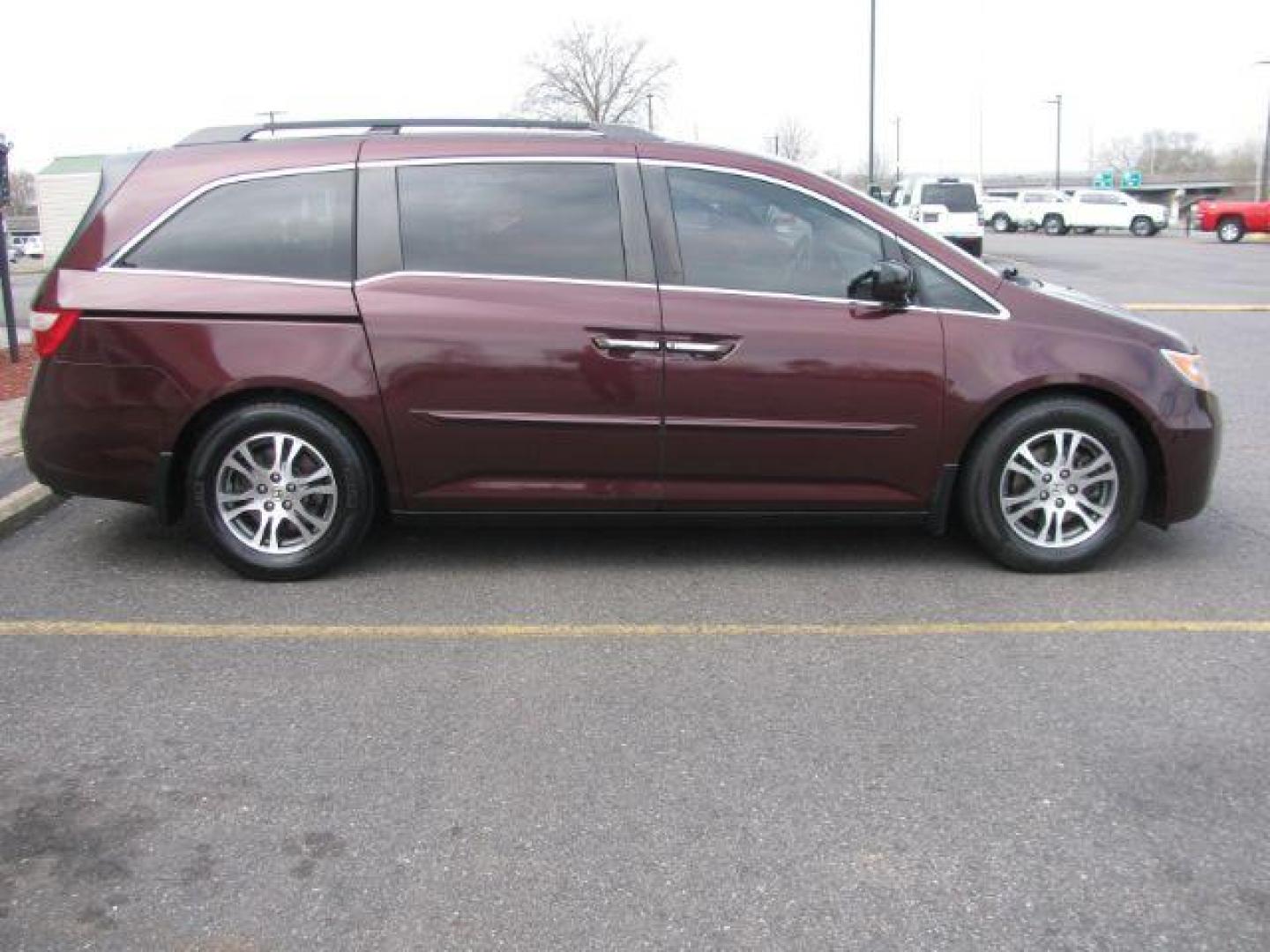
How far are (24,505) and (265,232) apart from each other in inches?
83.4

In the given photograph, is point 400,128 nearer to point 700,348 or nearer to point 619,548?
point 700,348

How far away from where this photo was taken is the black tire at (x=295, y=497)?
4.67 meters

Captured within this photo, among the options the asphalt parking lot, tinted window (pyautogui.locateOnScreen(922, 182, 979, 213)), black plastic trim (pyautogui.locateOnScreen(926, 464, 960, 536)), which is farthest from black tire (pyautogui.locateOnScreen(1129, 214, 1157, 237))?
black plastic trim (pyautogui.locateOnScreen(926, 464, 960, 536))

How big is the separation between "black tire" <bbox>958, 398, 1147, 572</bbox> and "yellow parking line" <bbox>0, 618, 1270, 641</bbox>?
534mm

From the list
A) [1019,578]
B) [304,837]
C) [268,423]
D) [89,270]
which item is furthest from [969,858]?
[89,270]

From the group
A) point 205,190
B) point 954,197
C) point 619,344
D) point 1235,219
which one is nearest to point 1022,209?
point 1235,219

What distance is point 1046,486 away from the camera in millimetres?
4836

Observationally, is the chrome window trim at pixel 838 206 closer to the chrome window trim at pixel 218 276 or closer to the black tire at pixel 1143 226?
the chrome window trim at pixel 218 276

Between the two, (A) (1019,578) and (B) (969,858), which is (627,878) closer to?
(B) (969,858)

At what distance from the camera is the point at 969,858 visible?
2818mm

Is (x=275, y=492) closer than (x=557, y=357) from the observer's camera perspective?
No

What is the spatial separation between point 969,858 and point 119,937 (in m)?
1.97

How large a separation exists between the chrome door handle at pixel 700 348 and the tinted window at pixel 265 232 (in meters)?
1.34

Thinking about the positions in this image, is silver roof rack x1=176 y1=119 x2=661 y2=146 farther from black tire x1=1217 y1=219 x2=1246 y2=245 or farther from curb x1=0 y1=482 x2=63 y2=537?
black tire x1=1217 y1=219 x2=1246 y2=245
